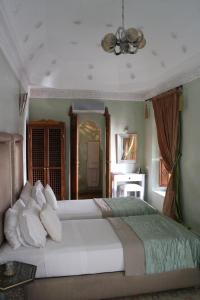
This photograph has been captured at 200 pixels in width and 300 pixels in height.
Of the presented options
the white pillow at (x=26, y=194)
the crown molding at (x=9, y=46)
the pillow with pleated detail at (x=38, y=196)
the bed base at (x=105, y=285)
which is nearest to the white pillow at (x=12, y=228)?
the bed base at (x=105, y=285)

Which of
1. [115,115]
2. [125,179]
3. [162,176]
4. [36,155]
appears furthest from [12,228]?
Answer: [115,115]

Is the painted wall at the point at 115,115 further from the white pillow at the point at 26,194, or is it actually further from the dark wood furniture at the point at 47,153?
the white pillow at the point at 26,194

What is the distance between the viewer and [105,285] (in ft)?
7.59

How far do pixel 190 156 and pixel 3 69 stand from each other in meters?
2.93

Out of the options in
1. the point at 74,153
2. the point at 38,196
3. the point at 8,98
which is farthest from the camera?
the point at 74,153

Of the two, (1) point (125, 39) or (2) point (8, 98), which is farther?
(2) point (8, 98)

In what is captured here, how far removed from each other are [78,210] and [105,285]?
4.53ft

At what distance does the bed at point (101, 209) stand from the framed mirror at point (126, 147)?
5.97 feet

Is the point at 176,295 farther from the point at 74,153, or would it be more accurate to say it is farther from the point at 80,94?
the point at 80,94

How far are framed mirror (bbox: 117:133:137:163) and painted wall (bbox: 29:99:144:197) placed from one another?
0.38ft

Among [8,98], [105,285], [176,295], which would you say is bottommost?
[176,295]

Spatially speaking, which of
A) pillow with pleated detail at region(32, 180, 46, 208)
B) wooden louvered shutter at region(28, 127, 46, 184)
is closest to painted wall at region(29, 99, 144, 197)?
wooden louvered shutter at region(28, 127, 46, 184)

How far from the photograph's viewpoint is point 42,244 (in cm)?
234

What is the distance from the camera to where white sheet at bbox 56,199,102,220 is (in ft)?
11.1
